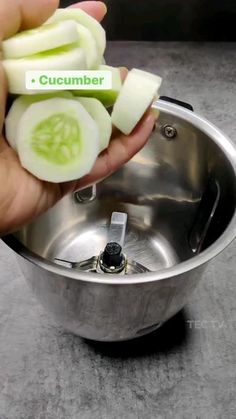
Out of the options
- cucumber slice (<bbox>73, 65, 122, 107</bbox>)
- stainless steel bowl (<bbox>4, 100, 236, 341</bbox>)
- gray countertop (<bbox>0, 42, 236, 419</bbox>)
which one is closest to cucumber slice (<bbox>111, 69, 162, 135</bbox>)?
cucumber slice (<bbox>73, 65, 122, 107</bbox>)

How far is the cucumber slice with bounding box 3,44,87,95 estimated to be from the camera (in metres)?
0.43

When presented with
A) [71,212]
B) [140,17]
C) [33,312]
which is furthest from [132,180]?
[140,17]

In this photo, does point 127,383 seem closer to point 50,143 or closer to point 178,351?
point 178,351

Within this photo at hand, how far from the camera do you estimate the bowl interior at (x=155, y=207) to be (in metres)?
0.63

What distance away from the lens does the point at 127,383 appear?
59 centimetres

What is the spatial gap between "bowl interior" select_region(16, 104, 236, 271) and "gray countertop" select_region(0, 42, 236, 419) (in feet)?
0.23

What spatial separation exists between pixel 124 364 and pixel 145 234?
18 cm

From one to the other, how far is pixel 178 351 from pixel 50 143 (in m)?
0.30

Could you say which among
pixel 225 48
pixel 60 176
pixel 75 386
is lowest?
pixel 75 386

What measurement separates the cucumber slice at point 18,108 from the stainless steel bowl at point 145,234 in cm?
10

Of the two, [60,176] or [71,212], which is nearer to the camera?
[60,176]

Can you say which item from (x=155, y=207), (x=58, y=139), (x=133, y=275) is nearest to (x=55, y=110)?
(x=58, y=139)

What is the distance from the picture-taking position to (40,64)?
0.43 meters

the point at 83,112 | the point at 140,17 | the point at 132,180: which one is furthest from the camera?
the point at 140,17
